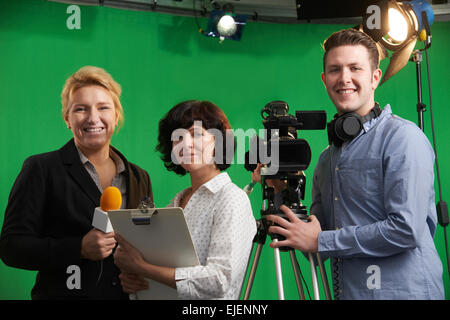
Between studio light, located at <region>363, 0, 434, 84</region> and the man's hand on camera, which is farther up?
studio light, located at <region>363, 0, 434, 84</region>

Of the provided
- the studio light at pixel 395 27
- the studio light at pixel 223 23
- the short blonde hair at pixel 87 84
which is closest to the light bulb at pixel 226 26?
the studio light at pixel 223 23

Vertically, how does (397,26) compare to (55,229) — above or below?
above

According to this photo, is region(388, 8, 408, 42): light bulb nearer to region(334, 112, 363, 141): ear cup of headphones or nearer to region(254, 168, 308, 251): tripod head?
region(334, 112, 363, 141): ear cup of headphones

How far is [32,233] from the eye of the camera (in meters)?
1.86

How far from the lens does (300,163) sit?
1587mm

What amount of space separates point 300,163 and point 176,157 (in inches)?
17.3

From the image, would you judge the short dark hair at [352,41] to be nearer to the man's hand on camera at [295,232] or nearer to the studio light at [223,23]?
the man's hand on camera at [295,232]

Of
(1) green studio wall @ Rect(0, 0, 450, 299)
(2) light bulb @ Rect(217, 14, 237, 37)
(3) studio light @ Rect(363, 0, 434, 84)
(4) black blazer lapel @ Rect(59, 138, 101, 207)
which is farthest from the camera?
(2) light bulb @ Rect(217, 14, 237, 37)

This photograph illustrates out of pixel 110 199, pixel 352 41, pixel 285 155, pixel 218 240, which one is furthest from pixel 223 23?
pixel 218 240

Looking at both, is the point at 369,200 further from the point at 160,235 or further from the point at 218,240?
the point at 160,235

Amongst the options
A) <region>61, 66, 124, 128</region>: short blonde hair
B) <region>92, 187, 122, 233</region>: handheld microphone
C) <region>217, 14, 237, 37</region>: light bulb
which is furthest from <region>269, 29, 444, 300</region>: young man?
<region>217, 14, 237, 37</region>: light bulb

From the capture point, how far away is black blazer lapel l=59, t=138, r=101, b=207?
1.92m

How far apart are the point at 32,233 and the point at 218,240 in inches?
32.3

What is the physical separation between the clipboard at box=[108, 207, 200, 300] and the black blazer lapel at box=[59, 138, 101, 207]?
1.62 feet
